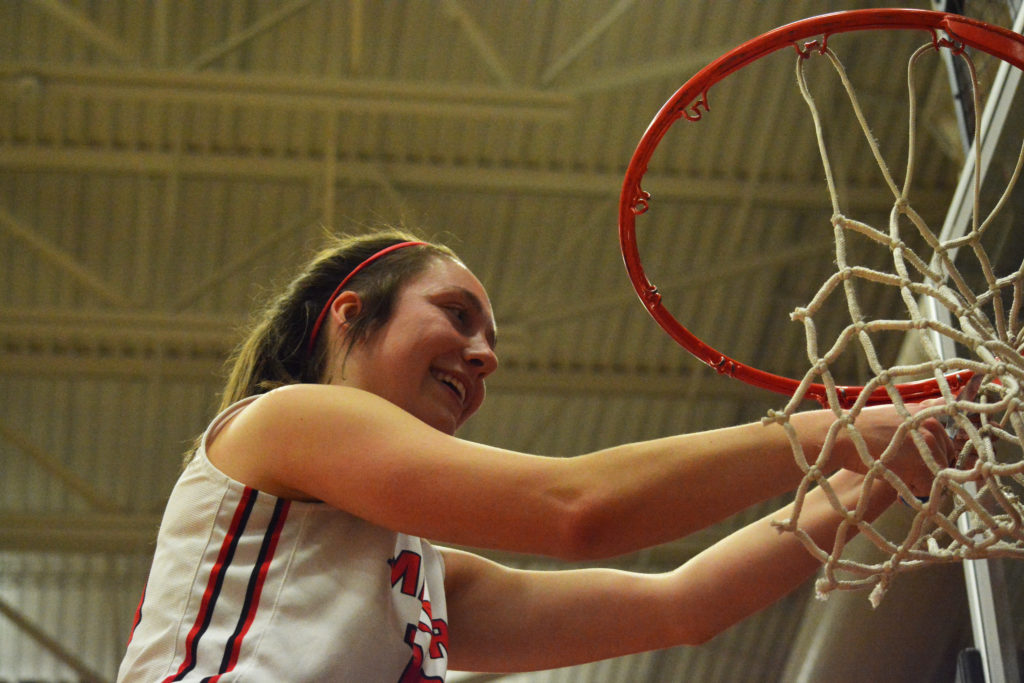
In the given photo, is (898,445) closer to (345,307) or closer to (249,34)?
(345,307)

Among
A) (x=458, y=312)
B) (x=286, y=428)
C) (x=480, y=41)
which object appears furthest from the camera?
(x=480, y=41)

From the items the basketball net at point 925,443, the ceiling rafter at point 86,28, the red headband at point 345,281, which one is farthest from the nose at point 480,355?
the ceiling rafter at point 86,28

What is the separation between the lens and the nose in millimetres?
2002

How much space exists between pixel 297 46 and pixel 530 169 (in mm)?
1651

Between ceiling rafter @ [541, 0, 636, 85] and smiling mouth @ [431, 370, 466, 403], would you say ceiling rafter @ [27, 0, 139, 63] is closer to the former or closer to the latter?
ceiling rafter @ [541, 0, 636, 85]

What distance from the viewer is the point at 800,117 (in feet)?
23.1

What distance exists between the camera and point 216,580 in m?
1.65

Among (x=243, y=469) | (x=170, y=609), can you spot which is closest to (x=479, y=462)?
(x=243, y=469)

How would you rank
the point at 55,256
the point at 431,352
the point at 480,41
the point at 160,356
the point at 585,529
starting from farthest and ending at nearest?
the point at 160,356 < the point at 55,256 < the point at 480,41 < the point at 431,352 < the point at 585,529

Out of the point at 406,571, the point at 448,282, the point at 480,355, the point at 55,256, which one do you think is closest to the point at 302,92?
the point at 55,256

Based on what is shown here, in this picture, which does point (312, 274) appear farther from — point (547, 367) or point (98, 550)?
point (98, 550)

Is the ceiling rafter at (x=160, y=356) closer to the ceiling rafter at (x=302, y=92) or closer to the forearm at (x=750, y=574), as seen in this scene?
the ceiling rafter at (x=302, y=92)

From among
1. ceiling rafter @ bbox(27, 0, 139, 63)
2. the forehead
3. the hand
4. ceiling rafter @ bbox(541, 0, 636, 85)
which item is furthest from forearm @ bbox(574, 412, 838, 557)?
ceiling rafter @ bbox(27, 0, 139, 63)

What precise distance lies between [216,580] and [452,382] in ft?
1.82
